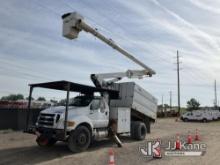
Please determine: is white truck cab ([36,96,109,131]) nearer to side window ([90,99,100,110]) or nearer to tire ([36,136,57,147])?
side window ([90,99,100,110])

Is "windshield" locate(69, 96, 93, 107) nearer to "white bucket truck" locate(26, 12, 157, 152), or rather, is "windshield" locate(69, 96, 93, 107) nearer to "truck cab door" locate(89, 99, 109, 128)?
"white bucket truck" locate(26, 12, 157, 152)

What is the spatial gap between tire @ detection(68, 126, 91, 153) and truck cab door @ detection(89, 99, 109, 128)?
95cm

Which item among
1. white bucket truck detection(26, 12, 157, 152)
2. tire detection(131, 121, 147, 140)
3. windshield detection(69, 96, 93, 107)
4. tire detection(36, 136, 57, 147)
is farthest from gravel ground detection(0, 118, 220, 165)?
tire detection(131, 121, 147, 140)

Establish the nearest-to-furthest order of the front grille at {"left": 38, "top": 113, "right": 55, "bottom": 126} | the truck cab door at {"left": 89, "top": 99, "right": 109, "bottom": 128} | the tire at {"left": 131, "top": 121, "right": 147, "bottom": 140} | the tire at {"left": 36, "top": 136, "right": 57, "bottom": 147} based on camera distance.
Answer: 1. the front grille at {"left": 38, "top": 113, "right": 55, "bottom": 126}
2. the tire at {"left": 36, "top": 136, "right": 57, "bottom": 147}
3. the truck cab door at {"left": 89, "top": 99, "right": 109, "bottom": 128}
4. the tire at {"left": 131, "top": 121, "right": 147, "bottom": 140}

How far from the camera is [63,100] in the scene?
1491 centimetres

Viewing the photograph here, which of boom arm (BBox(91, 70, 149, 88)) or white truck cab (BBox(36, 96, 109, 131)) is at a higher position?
boom arm (BBox(91, 70, 149, 88))

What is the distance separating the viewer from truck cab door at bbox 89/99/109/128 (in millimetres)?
13602

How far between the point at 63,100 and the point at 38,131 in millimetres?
2712

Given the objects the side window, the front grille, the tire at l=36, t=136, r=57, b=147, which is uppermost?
the side window

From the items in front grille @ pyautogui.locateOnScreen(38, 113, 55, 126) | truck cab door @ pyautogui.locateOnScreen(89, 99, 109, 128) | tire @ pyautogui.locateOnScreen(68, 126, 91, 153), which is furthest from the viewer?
truck cab door @ pyautogui.locateOnScreen(89, 99, 109, 128)

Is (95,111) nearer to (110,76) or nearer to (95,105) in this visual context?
(95,105)

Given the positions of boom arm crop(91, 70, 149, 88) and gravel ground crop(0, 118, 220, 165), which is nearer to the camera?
gravel ground crop(0, 118, 220, 165)

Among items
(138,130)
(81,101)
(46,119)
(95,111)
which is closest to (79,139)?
(46,119)

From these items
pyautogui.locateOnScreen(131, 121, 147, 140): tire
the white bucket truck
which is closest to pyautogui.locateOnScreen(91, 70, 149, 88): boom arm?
the white bucket truck
